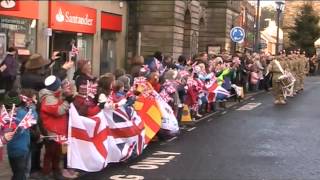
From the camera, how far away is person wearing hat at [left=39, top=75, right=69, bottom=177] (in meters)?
8.54

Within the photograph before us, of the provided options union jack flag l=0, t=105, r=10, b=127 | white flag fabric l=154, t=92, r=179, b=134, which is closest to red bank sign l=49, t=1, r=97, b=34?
white flag fabric l=154, t=92, r=179, b=134

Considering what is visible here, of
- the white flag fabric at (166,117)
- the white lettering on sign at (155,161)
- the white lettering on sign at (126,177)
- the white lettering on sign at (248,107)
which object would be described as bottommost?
the white lettering on sign at (248,107)

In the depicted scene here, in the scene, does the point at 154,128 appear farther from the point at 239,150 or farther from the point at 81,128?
the point at 81,128

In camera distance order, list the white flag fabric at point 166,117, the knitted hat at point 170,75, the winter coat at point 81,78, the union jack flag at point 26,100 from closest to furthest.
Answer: the union jack flag at point 26,100
the winter coat at point 81,78
the white flag fabric at point 166,117
the knitted hat at point 170,75

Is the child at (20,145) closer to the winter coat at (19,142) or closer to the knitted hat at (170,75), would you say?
the winter coat at (19,142)

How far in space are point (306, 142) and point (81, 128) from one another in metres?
5.71

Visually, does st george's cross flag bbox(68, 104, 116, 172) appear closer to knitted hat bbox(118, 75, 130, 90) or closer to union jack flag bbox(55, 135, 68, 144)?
union jack flag bbox(55, 135, 68, 144)

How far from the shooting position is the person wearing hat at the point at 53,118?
28.0 ft

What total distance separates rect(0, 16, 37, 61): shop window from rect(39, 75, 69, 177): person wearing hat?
35.8 feet

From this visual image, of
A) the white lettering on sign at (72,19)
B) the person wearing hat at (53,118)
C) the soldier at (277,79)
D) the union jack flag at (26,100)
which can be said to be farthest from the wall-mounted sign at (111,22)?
the union jack flag at (26,100)

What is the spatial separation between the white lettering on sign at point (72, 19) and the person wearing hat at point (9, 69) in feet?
23.0

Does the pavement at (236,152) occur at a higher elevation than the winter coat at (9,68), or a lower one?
lower

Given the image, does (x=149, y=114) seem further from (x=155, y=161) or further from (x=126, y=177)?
(x=126, y=177)

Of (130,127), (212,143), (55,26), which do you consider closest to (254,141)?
(212,143)
